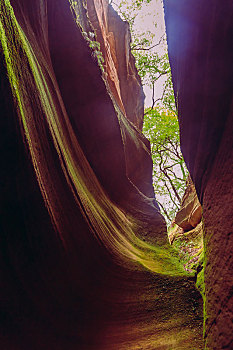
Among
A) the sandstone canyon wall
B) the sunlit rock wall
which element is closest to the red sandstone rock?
the sandstone canyon wall

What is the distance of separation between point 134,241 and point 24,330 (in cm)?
271

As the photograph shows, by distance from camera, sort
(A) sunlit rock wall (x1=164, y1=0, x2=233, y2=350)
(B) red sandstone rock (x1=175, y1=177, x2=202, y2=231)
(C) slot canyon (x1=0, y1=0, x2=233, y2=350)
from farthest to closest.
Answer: (B) red sandstone rock (x1=175, y1=177, x2=202, y2=231)
(C) slot canyon (x1=0, y1=0, x2=233, y2=350)
(A) sunlit rock wall (x1=164, y1=0, x2=233, y2=350)

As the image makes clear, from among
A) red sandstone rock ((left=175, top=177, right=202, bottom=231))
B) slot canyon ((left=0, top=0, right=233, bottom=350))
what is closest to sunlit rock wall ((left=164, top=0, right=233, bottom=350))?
slot canyon ((left=0, top=0, right=233, bottom=350))

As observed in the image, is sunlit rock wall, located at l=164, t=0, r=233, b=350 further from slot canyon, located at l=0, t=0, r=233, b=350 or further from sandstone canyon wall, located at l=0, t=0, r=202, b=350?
sandstone canyon wall, located at l=0, t=0, r=202, b=350

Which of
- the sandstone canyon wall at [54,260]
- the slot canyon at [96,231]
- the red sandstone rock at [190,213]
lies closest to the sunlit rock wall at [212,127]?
the slot canyon at [96,231]

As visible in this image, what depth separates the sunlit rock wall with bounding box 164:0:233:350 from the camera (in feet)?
6.81

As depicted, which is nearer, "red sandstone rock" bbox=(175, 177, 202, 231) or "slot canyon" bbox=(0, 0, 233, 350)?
"slot canyon" bbox=(0, 0, 233, 350)

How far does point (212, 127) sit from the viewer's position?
2883 mm

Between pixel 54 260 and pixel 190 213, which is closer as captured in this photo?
pixel 54 260

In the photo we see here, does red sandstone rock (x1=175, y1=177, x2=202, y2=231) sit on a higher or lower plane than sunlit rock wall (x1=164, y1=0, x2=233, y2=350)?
lower

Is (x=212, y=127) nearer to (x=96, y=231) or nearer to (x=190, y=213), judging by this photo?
(x=96, y=231)

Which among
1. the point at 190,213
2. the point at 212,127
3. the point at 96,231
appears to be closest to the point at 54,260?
the point at 96,231

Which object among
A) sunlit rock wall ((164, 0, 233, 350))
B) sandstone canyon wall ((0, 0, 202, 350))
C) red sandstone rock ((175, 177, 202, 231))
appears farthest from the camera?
red sandstone rock ((175, 177, 202, 231))

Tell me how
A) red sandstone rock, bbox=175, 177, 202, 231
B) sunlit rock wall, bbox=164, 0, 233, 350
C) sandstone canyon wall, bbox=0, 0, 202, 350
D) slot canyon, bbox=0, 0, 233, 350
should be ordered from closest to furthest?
sunlit rock wall, bbox=164, 0, 233, 350, slot canyon, bbox=0, 0, 233, 350, sandstone canyon wall, bbox=0, 0, 202, 350, red sandstone rock, bbox=175, 177, 202, 231
